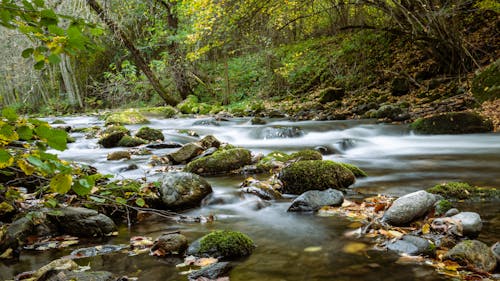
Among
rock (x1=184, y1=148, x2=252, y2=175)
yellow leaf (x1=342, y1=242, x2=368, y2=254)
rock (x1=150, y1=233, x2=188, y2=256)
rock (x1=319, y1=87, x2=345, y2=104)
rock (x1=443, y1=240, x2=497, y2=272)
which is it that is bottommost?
yellow leaf (x1=342, y1=242, x2=368, y2=254)

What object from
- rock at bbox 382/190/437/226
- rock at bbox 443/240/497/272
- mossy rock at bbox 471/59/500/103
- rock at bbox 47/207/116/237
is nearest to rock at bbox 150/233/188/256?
rock at bbox 47/207/116/237

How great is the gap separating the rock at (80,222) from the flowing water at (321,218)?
0.19 meters

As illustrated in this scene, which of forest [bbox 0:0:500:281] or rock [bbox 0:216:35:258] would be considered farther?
rock [bbox 0:216:35:258]

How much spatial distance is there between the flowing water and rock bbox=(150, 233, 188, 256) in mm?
110

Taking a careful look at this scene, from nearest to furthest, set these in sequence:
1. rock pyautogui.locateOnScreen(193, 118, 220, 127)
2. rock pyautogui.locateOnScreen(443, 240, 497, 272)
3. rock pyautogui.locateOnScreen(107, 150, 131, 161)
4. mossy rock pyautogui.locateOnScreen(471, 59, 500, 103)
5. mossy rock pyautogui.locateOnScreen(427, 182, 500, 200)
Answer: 1. rock pyautogui.locateOnScreen(443, 240, 497, 272)
2. mossy rock pyautogui.locateOnScreen(427, 182, 500, 200)
3. rock pyautogui.locateOnScreen(107, 150, 131, 161)
4. mossy rock pyautogui.locateOnScreen(471, 59, 500, 103)
5. rock pyautogui.locateOnScreen(193, 118, 220, 127)

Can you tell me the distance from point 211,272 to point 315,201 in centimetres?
196

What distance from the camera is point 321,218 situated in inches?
157

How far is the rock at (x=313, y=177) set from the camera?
4.93 m

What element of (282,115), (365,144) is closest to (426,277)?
(365,144)

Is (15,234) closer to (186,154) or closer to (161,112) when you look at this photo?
(186,154)

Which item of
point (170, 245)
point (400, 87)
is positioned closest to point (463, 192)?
point (170, 245)

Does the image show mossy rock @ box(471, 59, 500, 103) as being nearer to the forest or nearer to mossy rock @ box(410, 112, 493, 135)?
the forest

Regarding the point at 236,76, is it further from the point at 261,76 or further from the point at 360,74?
the point at 360,74

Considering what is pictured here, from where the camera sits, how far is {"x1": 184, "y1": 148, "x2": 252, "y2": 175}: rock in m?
6.44
